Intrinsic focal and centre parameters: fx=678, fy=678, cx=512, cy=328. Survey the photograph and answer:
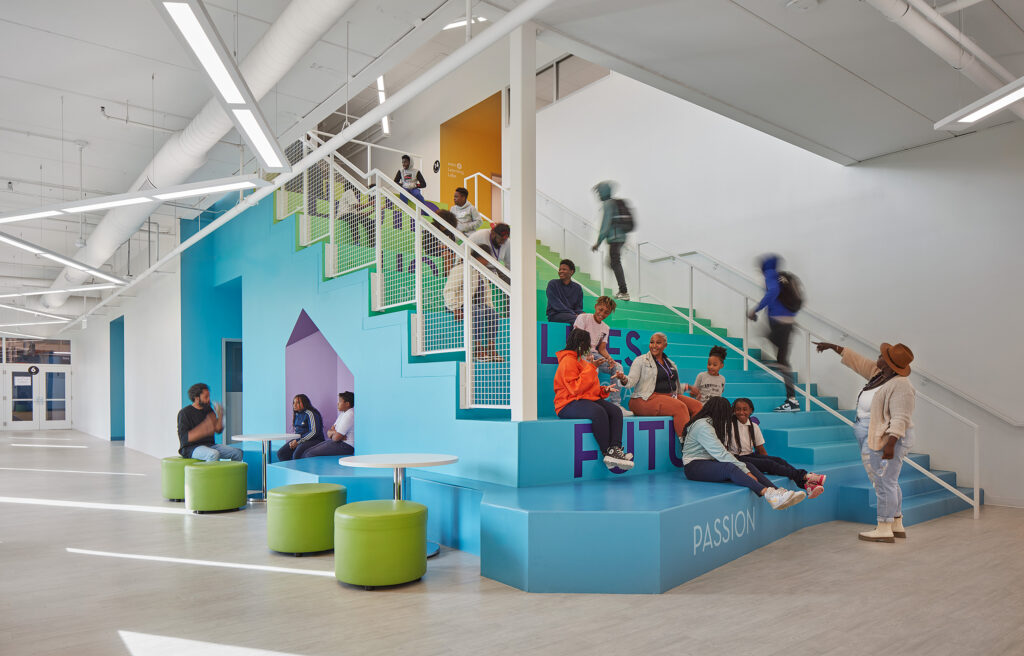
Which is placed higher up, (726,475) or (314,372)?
(314,372)

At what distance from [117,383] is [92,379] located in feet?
9.89

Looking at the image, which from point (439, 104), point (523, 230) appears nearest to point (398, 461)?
point (523, 230)

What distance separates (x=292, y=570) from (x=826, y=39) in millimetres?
5774

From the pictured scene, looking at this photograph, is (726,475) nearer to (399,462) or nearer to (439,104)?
(399,462)

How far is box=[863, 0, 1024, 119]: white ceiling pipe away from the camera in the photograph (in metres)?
4.38

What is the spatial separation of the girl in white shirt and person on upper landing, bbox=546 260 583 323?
70.7 inches

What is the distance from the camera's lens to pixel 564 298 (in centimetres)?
663

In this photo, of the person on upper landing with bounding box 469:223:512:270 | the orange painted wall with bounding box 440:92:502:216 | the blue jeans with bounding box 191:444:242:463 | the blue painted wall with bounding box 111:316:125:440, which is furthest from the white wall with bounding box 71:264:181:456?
the person on upper landing with bounding box 469:223:512:270

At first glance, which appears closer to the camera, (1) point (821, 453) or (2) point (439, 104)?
(1) point (821, 453)

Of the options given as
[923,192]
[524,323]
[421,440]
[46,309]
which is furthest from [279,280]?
[46,309]

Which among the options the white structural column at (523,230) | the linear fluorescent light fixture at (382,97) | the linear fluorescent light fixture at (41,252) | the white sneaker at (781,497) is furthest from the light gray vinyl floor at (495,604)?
the linear fluorescent light fixture at (382,97)

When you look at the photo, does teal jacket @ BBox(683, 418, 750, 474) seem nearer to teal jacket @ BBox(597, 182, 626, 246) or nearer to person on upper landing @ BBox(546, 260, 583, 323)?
person on upper landing @ BBox(546, 260, 583, 323)

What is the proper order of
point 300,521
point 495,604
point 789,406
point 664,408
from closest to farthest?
point 495,604 < point 300,521 < point 664,408 < point 789,406

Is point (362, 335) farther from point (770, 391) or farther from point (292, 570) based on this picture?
point (770, 391)
